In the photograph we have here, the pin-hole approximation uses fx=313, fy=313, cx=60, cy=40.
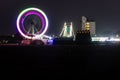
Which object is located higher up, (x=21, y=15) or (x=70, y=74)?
(x=21, y=15)

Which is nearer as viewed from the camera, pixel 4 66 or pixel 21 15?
pixel 4 66

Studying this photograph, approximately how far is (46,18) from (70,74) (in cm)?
4273

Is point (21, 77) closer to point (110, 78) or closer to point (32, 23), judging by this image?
point (110, 78)

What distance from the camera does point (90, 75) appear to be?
851 cm

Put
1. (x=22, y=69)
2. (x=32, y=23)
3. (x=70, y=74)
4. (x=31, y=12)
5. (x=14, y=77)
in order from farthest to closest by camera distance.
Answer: (x=31, y=12) < (x=32, y=23) < (x=22, y=69) < (x=70, y=74) < (x=14, y=77)

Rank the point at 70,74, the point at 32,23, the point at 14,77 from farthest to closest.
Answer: the point at 32,23
the point at 70,74
the point at 14,77

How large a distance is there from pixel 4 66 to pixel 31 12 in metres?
43.7

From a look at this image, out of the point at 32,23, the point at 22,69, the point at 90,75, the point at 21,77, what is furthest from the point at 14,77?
the point at 32,23

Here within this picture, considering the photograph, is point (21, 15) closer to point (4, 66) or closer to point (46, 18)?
point (46, 18)


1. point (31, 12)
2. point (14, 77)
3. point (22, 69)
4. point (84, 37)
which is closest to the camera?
point (14, 77)

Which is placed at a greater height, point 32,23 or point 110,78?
point 32,23

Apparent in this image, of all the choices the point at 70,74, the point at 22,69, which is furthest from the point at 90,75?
the point at 22,69

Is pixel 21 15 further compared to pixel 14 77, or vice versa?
pixel 21 15

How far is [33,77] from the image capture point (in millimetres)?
8141
